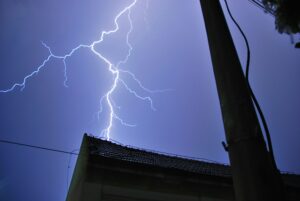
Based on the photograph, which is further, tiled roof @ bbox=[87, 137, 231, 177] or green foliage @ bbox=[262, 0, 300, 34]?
tiled roof @ bbox=[87, 137, 231, 177]

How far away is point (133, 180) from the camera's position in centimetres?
884

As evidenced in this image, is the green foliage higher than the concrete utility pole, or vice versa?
the green foliage

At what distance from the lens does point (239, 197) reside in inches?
55.4

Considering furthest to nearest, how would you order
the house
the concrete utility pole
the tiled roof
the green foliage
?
the tiled roof, the house, the green foliage, the concrete utility pole

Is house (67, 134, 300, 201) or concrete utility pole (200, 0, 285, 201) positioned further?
house (67, 134, 300, 201)

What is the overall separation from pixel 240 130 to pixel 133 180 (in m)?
7.67

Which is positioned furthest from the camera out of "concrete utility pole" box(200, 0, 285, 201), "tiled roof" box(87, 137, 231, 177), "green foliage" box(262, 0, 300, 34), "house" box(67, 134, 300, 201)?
"tiled roof" box(87, 137, 231, 177)

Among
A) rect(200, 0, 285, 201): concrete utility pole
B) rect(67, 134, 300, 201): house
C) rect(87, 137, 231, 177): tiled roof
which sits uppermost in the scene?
rect(87, 137, 231, 177): tiled roof

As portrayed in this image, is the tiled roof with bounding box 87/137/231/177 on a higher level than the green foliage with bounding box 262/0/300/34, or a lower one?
higher

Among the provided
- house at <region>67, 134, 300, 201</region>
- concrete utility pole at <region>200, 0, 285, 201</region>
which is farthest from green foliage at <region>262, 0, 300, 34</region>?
house at <region>67, 134, 300, 201</region>

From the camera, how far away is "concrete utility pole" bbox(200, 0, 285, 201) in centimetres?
137

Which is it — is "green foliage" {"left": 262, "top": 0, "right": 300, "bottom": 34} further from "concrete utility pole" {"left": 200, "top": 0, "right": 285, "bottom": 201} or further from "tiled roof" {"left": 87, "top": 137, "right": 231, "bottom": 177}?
"tiled roof" {"left": 87, "top": 137, "right": 231, "bottom": 177}

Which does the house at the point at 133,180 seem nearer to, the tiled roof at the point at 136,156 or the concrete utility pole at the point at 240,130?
the tiled roof at the point at 136,156

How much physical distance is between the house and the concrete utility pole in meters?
6.97
